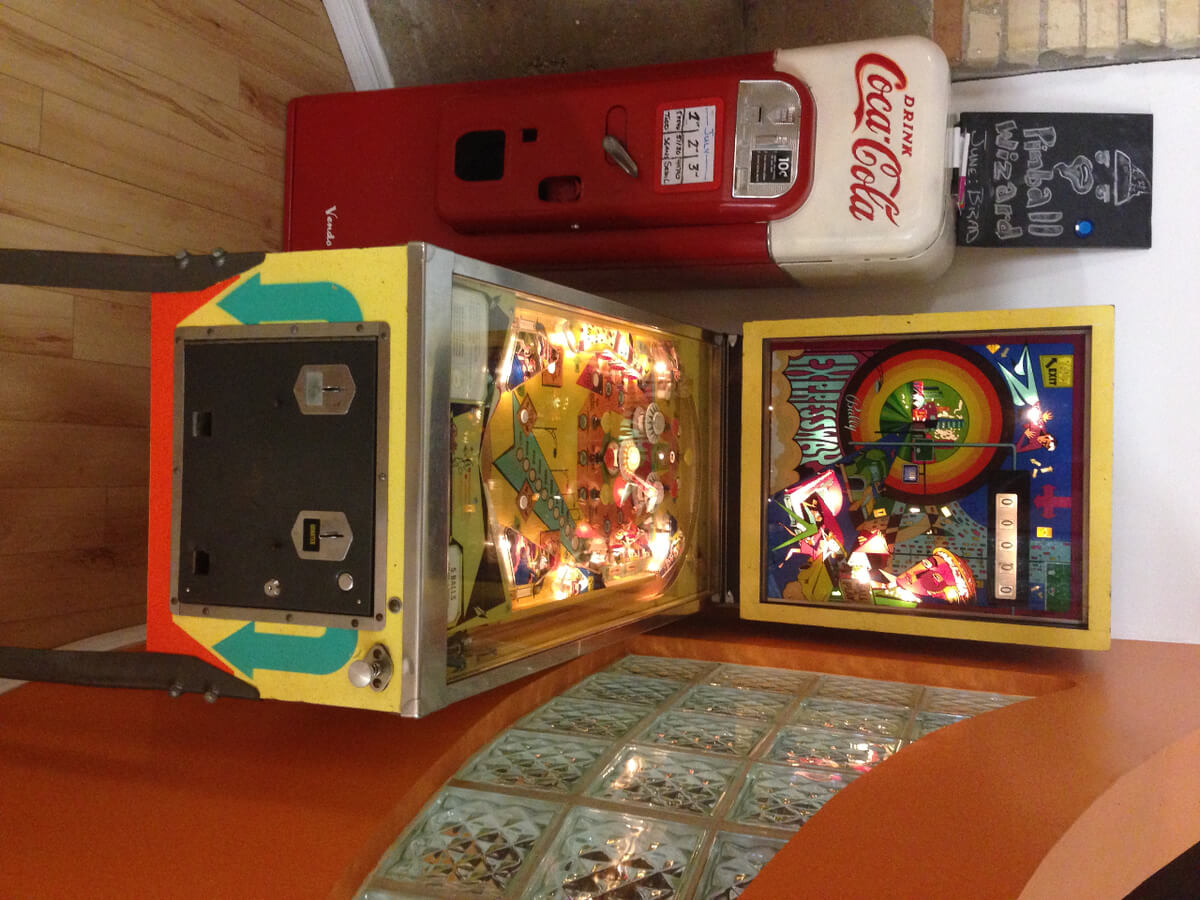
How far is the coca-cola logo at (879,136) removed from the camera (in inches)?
80.0

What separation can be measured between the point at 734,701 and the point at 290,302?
3.69ft

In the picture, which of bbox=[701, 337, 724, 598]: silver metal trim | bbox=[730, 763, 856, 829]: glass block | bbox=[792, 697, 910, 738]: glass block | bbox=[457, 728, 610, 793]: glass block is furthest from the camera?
bbox=[701, 337, 724, 598]: silver metal trim

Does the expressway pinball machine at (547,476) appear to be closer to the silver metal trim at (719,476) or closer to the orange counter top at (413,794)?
the silver metal trim at (719,476)

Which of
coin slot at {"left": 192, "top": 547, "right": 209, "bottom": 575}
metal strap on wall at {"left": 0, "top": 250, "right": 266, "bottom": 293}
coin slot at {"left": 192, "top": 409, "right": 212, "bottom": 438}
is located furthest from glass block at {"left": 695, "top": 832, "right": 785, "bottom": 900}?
metal strap on wall at {"left": 0, "top": 250, "right": 266, "bottom": 293}

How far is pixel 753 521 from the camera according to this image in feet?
7.51

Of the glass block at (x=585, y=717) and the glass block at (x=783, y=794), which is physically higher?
the glass block at (x=585, y=717)

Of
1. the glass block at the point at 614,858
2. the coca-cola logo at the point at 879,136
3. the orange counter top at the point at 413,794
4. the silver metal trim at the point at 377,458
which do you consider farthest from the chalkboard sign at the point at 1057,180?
the glass block at the point at 614,858

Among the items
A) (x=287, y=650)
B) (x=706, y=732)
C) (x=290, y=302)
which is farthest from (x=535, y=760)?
(x=290, y=302)

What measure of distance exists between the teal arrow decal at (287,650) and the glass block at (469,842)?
0.26 meters

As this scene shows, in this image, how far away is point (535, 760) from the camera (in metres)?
1.55

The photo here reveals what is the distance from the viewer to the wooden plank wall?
1875 mm

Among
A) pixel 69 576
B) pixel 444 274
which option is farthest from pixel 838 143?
pixel 69 576

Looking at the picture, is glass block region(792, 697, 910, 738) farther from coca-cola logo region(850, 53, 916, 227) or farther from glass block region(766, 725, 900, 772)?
coca-cola logo region(850, 53, 916, 227)

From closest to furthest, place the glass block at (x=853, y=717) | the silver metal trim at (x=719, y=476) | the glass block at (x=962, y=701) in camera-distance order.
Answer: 1. the glass block at (x=853, y=717)
2. the glass block at (x=962, y=701)
3. the silver metal trim at (x=719, y=476)
